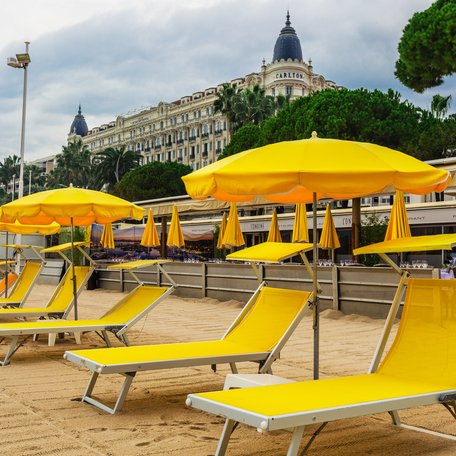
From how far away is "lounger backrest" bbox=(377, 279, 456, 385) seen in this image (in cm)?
444

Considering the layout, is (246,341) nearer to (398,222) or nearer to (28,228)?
(398,222)

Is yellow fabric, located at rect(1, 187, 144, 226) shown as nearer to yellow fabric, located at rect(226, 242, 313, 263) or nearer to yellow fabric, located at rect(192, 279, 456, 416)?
yellow fabric, located at rect(226, 242, 313, 263)

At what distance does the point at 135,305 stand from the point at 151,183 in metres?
54.3

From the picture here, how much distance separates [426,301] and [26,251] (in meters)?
28.1

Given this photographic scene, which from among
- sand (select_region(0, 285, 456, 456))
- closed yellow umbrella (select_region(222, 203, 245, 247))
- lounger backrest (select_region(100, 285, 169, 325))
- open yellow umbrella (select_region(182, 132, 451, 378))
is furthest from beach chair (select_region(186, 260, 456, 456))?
closed yellow umbrella (select_region(222, 203, 245, 247))

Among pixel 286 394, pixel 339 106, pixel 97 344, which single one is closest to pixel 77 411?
pixel 286 394

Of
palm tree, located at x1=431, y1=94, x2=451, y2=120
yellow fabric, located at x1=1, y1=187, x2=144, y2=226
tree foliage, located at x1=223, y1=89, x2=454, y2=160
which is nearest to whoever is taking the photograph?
yellow fabric, located at x1=1, y1=187, x2=144, y2=226

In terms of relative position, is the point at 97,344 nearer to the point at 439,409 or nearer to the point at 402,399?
the point at 439,409

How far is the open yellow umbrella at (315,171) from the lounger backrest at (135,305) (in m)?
3.13

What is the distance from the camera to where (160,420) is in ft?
15.6

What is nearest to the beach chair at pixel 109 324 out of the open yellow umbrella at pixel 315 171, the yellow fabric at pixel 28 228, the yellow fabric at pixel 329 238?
the open yellow umbrella at pixel 315 171

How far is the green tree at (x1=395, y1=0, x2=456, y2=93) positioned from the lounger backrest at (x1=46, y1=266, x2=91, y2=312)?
18432 millimetres

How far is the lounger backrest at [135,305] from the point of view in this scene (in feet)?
25.8

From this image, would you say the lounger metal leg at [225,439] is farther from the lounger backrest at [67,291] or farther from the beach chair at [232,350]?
the lounger backrest at [67,291]
